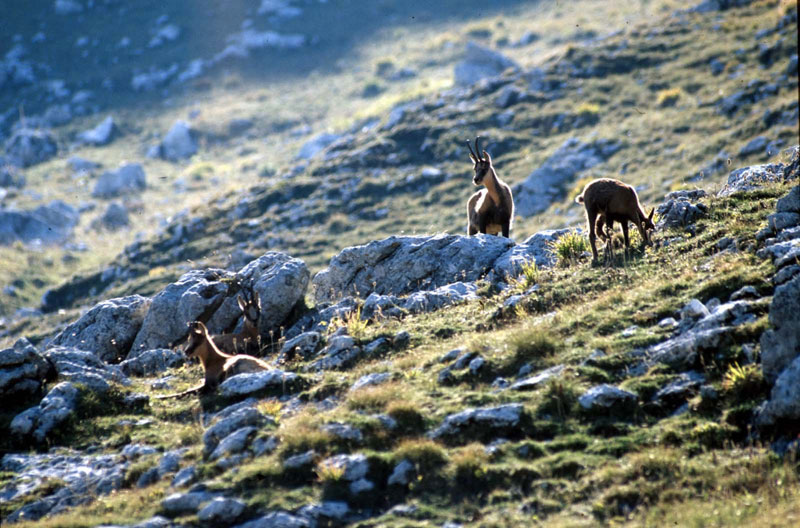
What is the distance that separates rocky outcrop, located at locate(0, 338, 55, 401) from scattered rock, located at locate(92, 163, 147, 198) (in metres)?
38.0

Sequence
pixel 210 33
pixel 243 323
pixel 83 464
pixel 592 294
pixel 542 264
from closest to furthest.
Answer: pixel 83 464, pixel 592 294, pixel 542 264, pixel 243 323, pixel 210 33

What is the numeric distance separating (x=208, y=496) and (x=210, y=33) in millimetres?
76167

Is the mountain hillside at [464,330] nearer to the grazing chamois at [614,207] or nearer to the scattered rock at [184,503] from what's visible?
the scattered rock at [184,503]

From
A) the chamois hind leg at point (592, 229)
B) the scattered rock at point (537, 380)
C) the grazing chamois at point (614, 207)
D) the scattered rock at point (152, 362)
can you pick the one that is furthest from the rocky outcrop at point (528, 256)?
the scattered rock at point (152, 362)

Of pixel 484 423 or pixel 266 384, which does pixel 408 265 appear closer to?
pixel 266 384

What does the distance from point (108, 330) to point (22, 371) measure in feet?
15.3

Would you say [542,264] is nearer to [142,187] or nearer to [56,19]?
[142,187]

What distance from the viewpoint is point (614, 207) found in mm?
14258

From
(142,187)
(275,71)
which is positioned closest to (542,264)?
(142,187)

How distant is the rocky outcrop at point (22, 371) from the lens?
42.1 feet

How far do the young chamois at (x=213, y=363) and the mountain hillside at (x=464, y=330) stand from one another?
109 mm

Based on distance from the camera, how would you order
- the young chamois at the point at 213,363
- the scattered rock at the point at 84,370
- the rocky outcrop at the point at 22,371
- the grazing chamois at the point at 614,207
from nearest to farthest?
the rocky outcrop at the point at 22,371
the scattered rock at the point at 84,370
the young chamois at the point at 213,363
the grazing chamois at the point at 614,207

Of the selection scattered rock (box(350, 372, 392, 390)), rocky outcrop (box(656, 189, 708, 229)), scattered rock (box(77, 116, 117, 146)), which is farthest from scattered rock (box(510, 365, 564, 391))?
scattered rock (box(77, 116, 117, 146))

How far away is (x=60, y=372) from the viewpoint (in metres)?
13.4
